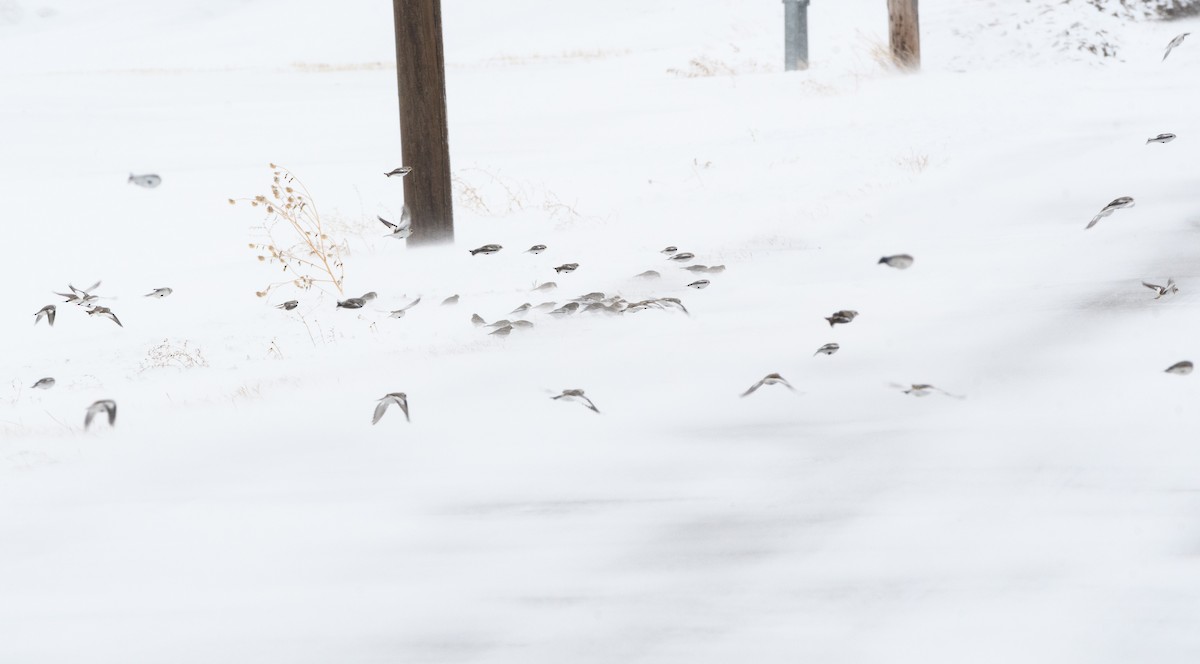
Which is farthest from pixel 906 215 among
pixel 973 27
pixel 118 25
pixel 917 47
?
pixel 118 25

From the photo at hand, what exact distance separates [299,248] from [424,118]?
3.88 feet

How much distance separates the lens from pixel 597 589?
2.77 metres

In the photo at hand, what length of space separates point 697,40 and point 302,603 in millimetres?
19991

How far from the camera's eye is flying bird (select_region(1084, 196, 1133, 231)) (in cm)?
538

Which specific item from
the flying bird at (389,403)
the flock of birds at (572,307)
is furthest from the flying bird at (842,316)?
the flying bird at (389,403)

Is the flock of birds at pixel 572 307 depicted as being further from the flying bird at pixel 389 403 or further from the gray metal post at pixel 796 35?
the gray metal post at pixel 796 35

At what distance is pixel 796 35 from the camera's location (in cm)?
1262

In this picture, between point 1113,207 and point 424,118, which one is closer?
A: point 1113,207

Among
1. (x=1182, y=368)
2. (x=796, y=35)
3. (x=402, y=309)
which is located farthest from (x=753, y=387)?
(x=796, y=35)

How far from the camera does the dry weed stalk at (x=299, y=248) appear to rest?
567cm

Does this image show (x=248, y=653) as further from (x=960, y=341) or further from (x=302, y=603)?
(x=960, y=341)

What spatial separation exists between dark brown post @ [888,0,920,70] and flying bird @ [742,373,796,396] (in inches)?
316

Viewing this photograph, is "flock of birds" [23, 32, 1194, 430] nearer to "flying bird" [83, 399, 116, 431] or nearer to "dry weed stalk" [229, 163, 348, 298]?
"flying bird" [83, 399, 116, 431]

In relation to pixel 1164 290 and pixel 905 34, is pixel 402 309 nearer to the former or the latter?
pixel 1164 290
